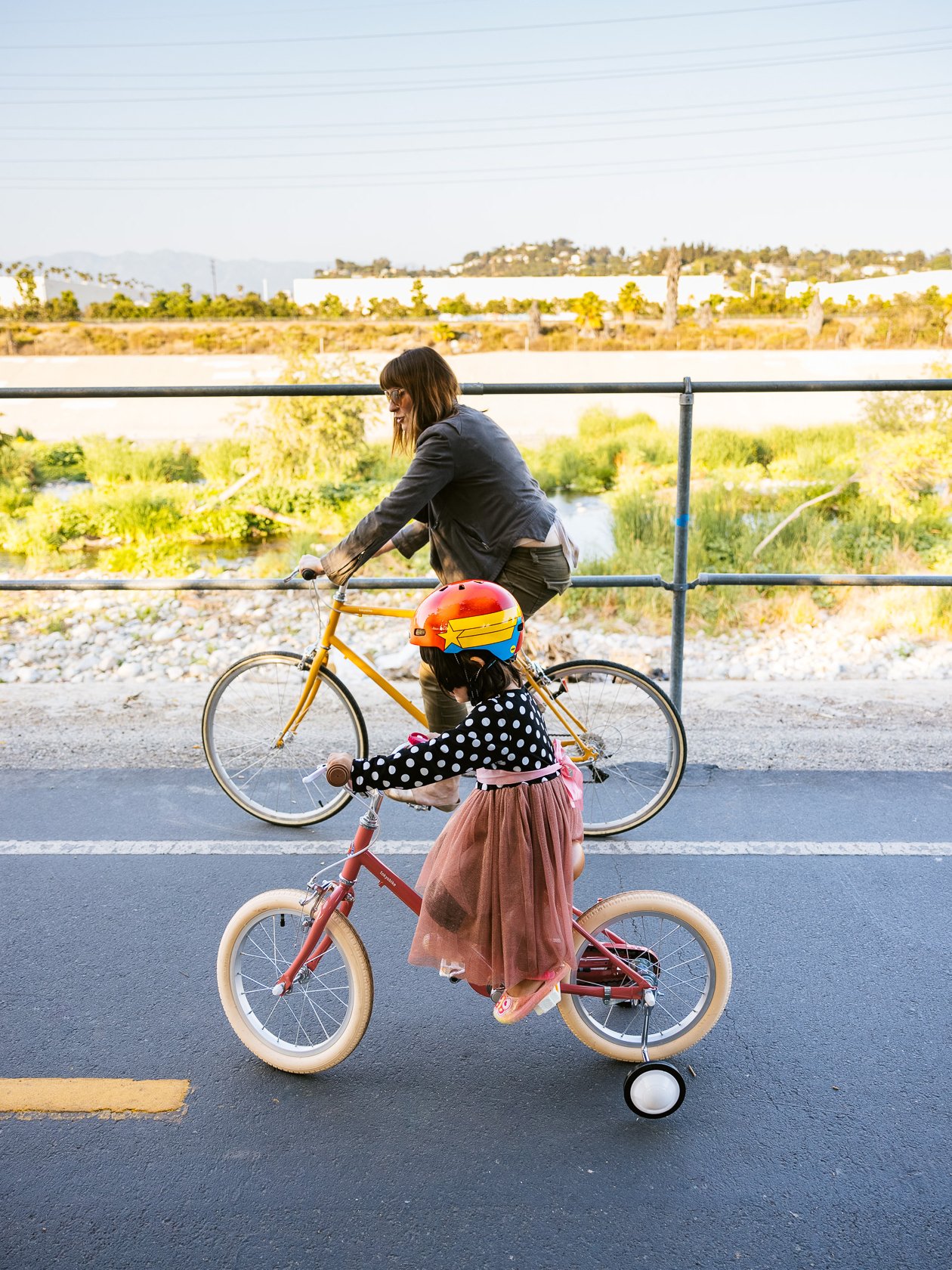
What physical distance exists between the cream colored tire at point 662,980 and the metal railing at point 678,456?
2.07 metres

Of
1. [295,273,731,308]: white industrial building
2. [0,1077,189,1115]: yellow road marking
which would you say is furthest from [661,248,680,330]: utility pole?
[0,1077,189,1115]: yellow road marking

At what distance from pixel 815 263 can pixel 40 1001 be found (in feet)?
291

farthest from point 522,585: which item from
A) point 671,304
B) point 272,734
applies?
point 671,304

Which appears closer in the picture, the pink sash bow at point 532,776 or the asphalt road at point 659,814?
the pink sash bow at point 532,776

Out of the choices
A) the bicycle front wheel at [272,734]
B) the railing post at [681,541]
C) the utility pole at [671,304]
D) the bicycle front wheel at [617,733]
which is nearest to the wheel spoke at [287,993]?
the bicycle front wheel at [272,734]

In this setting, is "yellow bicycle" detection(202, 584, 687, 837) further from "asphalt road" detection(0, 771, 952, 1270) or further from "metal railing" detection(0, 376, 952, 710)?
"metal railing" detection(0, 376, 952, 710)

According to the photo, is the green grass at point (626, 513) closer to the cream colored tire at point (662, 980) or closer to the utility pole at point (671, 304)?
the cream colored tire at point (662, 980)

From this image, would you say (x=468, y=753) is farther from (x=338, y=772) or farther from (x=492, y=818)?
(x=338, y=772)

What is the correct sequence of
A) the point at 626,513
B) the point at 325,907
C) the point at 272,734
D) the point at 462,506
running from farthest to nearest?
the point at 626,513 < the point at 272,734 < the point at 462,506 < the point at 325,907

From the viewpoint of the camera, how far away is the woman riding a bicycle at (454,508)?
3998 millimetres

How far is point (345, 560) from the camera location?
13.7 ft

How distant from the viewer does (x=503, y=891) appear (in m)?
2.78

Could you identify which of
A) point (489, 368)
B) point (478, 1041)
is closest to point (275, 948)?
point (478, 1041)

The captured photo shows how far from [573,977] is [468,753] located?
0.75 metres
